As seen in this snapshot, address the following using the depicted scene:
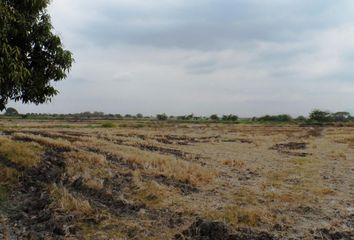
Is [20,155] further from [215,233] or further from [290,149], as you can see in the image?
[290,149]

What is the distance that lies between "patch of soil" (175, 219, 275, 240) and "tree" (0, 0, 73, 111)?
7.84 meters

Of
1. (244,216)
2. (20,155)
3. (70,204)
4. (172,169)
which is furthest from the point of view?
(20,155)

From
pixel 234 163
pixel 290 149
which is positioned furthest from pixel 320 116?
pixel 234 163

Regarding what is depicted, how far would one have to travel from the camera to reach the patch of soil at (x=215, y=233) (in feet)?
35.7

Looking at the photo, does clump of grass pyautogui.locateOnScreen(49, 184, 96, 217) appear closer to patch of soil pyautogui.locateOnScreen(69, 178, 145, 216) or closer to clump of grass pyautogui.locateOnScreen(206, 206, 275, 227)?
patch of soil pyautogui.locateOnScreen(69, 178, 145, 216)

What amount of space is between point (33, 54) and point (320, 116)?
474 ft

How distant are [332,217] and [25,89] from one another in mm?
11852

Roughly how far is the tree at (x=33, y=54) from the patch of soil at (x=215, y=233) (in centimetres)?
784

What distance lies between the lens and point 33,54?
17078mm

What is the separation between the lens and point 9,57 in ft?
46.3

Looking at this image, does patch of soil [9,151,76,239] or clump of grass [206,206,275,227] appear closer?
patch of soil [9,151,76,239]

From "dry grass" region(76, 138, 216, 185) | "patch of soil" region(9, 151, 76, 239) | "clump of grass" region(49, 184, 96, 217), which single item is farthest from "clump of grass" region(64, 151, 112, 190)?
"dry grass" region(76, 138, 216, 185)

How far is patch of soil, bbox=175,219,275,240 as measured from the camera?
428 inches

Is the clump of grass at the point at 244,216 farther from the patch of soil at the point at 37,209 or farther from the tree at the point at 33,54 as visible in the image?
the tree at the point at 33,54
